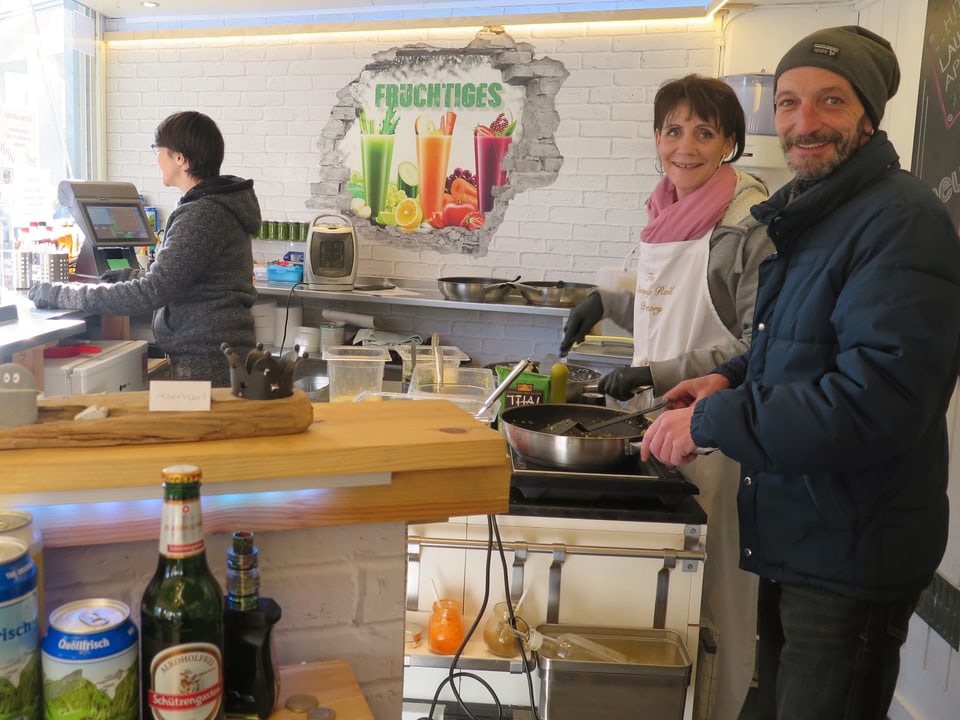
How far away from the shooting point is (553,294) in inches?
166

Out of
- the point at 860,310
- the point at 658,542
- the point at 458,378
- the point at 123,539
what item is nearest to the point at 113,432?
the point at 123,539

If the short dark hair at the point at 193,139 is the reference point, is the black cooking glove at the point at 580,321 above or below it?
below

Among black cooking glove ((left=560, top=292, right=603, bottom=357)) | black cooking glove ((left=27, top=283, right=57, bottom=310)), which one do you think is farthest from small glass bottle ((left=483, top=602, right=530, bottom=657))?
black cooking glove ((left=27, top=283, right=57, bottom=310))

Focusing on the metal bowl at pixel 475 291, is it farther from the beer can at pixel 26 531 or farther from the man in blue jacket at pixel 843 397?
the beer can at pixel 26 531

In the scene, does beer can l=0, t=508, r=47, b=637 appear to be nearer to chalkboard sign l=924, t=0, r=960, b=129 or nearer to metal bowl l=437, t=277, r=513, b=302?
A: chalkboard sign l=924, t=0, r=960, b=129

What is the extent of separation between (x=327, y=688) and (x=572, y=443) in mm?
1070

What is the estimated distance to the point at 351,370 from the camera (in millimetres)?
2275

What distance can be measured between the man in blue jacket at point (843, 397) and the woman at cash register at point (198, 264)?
1868mm

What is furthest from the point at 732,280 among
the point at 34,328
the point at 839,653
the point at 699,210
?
the point at 34,328

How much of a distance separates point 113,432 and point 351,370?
Result: 1.39 metres

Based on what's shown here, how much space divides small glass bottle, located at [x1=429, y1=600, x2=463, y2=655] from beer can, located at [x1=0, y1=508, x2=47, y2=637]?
1186 mm

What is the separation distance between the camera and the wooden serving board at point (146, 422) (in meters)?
0.87

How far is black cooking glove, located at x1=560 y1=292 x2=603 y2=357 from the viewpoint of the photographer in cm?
266

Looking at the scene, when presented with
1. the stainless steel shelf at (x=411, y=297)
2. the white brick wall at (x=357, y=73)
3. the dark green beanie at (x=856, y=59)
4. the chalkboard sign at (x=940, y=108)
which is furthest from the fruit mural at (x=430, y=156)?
the dark green beanie at (x=856, y=59)
